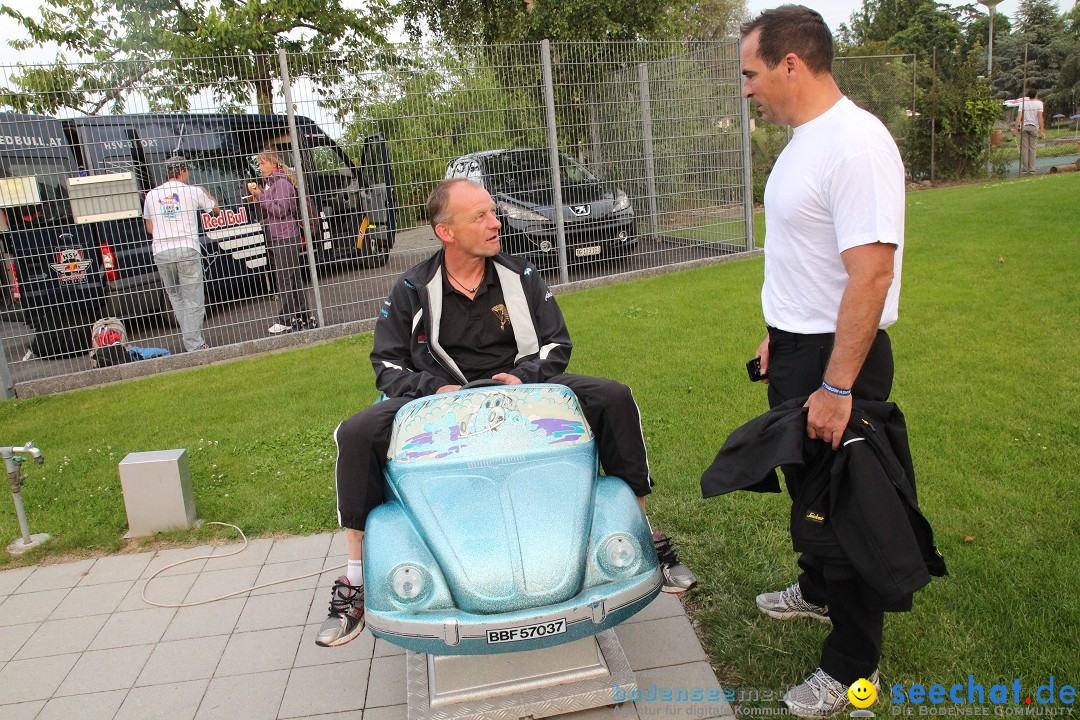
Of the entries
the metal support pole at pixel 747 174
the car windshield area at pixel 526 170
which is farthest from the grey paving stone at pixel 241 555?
the metal support pole at pixel 747 174

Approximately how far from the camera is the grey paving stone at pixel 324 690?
2.93 m

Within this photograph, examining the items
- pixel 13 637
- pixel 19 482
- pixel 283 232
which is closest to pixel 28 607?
pixel 13 637

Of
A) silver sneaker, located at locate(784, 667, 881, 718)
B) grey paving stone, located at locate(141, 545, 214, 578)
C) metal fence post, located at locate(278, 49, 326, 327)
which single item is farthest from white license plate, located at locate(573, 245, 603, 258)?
silver sneaker, located at locate(784, 667, 881, 718)

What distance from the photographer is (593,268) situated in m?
10.2

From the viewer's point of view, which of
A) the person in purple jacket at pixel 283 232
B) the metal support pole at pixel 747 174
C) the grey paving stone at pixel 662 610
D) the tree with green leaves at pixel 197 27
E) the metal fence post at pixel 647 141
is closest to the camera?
Answer: the grey paving stone at pixel 662 610

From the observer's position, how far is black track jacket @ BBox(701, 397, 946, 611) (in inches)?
91.1

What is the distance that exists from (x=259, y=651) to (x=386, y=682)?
2.09 feet

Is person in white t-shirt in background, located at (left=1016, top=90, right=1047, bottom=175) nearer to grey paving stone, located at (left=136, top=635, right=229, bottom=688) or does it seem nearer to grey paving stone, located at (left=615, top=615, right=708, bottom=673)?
grey paving stone, located at (left=615, top=615, right=708, bottom=673)

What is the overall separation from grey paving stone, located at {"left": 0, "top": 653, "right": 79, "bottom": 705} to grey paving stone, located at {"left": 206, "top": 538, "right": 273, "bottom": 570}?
80cm

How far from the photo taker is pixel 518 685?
2648 millimetres

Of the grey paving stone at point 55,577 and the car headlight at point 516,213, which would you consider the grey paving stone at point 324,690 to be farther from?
the car headlight at point 516,213

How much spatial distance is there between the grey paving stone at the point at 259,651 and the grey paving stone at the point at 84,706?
37cm

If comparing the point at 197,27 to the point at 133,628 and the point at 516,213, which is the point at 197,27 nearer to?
the point at 516,213
